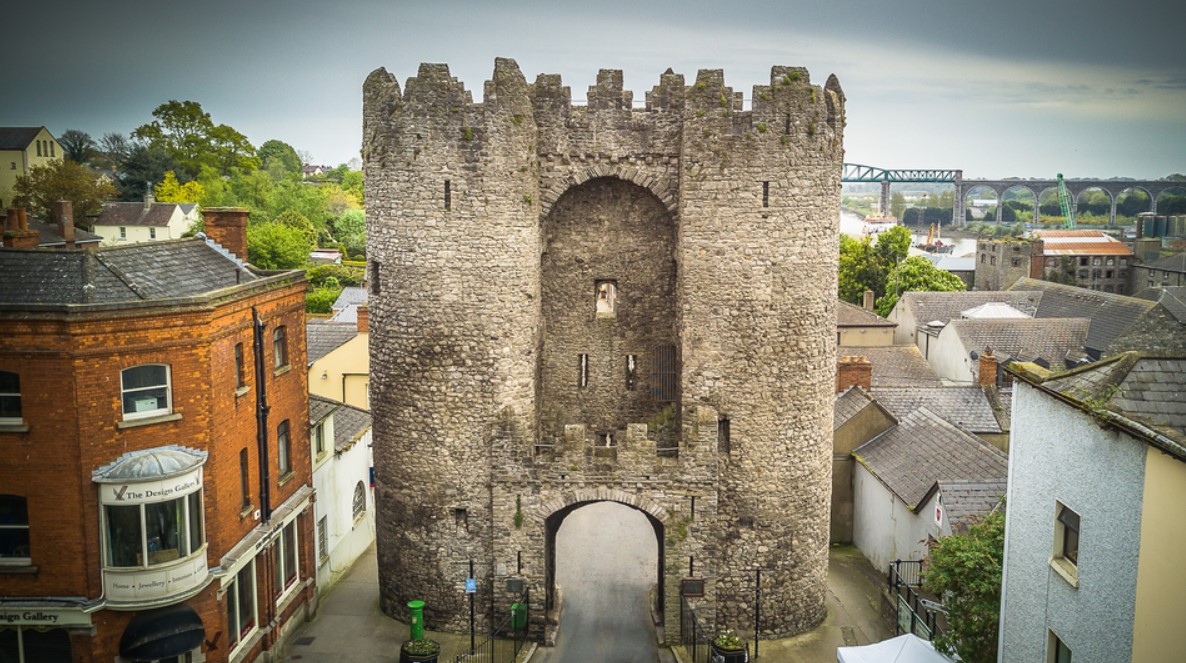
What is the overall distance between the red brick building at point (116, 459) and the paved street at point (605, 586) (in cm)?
805

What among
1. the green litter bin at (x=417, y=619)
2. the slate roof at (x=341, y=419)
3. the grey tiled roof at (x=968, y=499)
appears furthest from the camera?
the slate roof at (x=341, y=419)

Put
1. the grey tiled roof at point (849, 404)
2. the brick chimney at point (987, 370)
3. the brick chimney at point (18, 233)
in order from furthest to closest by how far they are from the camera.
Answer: the brick chimney at point (987, 370)
the grey tiled roof at point (849, 404)
the brick chimney at point (18, 233)

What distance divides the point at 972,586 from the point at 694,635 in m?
6.66

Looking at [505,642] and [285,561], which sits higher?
[285,561]

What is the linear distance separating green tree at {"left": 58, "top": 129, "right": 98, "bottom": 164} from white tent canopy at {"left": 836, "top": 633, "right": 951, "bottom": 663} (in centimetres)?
8479

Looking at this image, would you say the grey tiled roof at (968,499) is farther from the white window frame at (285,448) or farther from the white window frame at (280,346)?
the white window frame at (280,346)

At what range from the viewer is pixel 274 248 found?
62.5m

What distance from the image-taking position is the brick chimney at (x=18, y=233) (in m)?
20.3

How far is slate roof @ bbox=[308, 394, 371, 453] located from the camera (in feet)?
84.9

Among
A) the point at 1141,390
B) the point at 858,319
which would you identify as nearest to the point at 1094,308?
the point at 858,319

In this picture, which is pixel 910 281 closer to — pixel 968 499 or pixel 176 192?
pixel 968 499

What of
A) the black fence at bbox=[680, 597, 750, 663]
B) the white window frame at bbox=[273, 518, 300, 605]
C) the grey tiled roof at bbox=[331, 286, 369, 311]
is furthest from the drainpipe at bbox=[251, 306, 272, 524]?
the grey tiled roof at bbox=[331, 286, 369, 311]

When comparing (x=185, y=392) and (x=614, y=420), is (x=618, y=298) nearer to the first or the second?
(x=614, y=420)

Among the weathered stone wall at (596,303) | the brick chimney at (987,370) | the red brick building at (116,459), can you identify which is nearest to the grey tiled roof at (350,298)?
the weathered stone wall at (596,303)
